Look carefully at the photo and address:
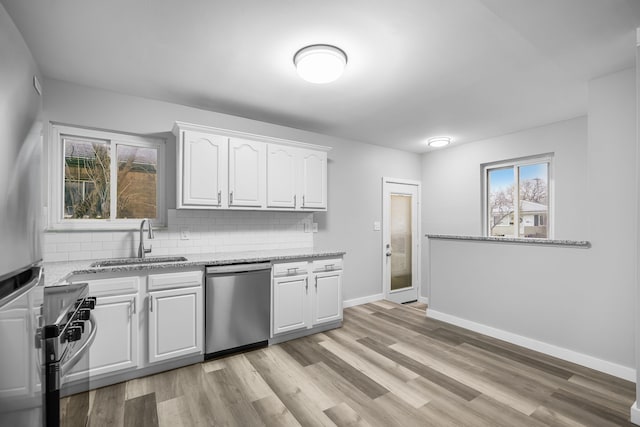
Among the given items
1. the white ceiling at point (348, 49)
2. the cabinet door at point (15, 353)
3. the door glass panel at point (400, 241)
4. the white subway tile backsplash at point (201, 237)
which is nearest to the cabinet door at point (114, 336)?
the white subway tile backsplash at point (201, 237)

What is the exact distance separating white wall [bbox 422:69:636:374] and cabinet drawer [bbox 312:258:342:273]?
4.27 ft

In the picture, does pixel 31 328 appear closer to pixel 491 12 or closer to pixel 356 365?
pixel 356 365

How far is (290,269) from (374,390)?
1394mm

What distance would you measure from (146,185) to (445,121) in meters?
3.61

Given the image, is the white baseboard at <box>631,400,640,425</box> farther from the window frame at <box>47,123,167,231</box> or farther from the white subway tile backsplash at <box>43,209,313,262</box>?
the window frame at <box>47,123,167,231</box>

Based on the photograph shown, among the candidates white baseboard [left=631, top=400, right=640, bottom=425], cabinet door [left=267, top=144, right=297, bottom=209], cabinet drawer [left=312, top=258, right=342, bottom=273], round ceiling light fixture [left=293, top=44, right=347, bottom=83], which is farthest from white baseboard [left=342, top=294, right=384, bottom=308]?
round ceiling light fixture [left=293, top=44, right=347, bottom=83]

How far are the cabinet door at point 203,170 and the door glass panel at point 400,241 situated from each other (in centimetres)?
305

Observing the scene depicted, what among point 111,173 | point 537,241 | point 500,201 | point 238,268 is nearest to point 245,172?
point 238,268

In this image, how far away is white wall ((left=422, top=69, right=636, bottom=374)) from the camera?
2465mm

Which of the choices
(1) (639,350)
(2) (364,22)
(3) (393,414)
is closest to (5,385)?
(3) (393,414)

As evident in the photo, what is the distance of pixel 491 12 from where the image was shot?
6.11ft

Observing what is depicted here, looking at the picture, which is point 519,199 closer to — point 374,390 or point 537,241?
point 537,241

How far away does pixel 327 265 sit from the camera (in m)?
3.48

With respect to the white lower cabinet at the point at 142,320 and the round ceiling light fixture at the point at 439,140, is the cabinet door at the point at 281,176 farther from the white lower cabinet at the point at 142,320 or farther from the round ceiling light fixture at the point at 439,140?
the round ceiling light fixture at the point at 439,140
